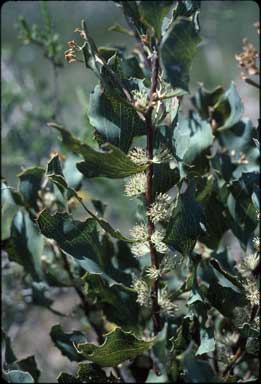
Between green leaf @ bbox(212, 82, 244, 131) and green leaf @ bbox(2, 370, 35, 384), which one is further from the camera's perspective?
green leaf @ bbox(212, 82, 244, 131)

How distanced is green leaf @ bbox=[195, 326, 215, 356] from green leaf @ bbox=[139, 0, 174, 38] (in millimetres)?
443

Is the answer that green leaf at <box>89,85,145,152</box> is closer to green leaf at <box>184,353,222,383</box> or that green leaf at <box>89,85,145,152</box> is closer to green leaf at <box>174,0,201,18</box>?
green leaf at <box>174,0,201,18</box>

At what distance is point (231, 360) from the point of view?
1006 millimetres

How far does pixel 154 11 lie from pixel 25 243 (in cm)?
54

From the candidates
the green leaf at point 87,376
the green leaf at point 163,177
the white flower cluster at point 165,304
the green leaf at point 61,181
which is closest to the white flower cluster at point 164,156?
the green leaf at point 163,177

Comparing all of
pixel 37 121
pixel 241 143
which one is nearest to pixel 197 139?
pixel 241 143

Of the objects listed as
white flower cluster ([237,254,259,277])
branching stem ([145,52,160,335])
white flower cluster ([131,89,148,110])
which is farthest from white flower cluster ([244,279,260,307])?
white flower cluster ([131,89,148,110])

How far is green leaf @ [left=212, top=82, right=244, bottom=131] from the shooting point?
3.83 feet

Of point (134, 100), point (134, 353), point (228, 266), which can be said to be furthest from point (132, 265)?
point (134, 100)

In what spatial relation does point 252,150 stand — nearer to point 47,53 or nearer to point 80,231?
point 80,231

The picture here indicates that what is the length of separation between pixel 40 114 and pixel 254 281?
5.17ft

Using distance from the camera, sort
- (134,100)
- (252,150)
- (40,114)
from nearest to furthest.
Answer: (134,100) → (252,150) → (40,114)

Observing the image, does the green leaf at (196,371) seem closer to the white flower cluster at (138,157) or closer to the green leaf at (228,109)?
the white flower cluster at (138,157)

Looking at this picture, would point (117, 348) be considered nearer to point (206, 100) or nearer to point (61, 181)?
point (61, 181)
